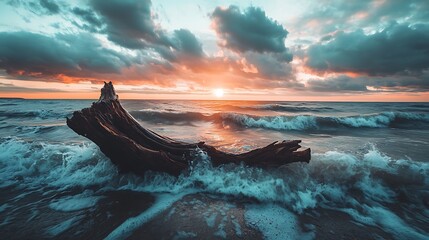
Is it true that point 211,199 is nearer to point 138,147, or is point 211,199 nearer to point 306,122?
point 138,147

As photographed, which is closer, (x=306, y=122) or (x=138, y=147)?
(x=138, y=147)

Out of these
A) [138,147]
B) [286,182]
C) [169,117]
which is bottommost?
[169,117]

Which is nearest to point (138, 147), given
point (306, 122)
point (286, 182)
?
point (286, 182)

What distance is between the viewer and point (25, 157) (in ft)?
Answer: 19.4

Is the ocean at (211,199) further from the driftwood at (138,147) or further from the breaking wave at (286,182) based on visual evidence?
the driftwood at (138,147)

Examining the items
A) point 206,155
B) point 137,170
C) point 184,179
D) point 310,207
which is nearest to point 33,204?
point 137,170

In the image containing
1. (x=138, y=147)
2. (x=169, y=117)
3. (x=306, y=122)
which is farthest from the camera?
(x=169, y=117)

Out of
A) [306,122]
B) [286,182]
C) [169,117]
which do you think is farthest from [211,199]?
[169,117]

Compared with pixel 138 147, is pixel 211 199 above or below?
below

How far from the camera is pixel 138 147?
4.14m

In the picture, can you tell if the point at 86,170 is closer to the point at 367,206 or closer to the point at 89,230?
the point at 89,230

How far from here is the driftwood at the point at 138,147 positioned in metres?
3.82

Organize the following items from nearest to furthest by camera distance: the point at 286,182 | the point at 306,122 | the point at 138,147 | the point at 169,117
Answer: the point at 138,147
the point at 286,182
the point at 306,122
the point at 169,117

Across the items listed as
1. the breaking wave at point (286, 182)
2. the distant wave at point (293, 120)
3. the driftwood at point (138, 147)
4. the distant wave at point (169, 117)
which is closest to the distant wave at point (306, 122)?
the distant wave at point (293, 120)
